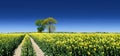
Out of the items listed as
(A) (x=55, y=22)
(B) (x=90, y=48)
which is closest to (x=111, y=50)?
(B) (x=90, y=48)

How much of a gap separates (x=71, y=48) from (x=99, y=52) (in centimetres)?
183

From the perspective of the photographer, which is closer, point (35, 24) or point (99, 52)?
point (99, 52)

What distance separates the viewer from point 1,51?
15.5m

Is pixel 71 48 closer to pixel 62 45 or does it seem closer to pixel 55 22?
pixel 62 45

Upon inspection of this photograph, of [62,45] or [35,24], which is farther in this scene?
[35,24]

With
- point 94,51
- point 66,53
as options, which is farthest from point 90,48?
point 66,53

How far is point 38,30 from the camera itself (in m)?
114

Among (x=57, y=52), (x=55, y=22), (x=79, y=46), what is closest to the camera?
(x=79, y=46)

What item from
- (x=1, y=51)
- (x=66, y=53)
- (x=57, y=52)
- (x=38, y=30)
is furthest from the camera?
(x=38, y=30)

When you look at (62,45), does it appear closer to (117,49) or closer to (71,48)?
(71,48)

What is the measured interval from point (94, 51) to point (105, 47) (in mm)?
668

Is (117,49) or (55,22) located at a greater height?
(55,22)

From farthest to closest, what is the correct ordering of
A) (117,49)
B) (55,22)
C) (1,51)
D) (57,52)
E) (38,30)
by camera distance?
(38,30) → (55,22) → (1,51) → (57,52) → (117,49)

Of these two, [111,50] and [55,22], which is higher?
[55,22]
